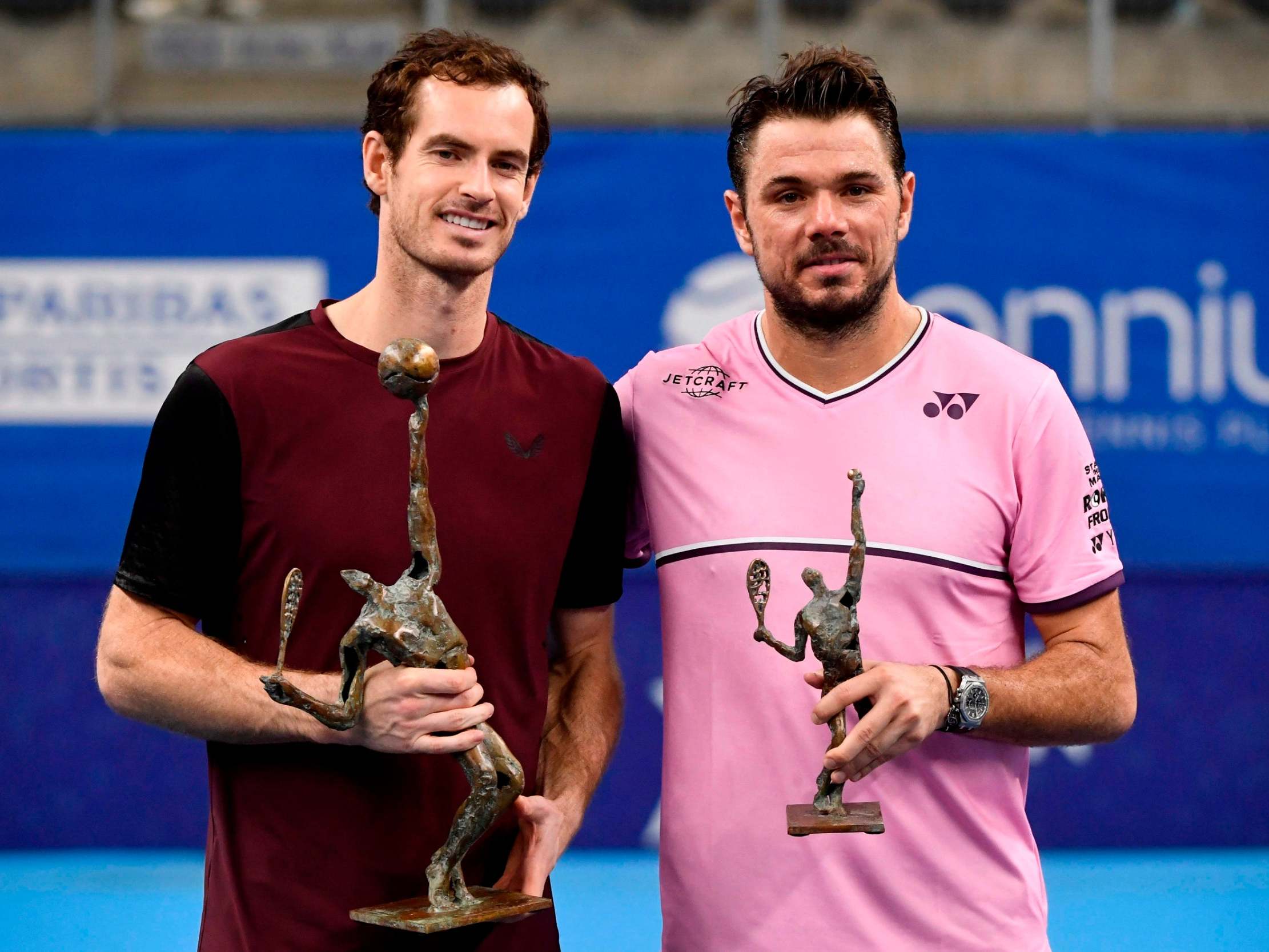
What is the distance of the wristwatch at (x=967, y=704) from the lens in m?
2.14

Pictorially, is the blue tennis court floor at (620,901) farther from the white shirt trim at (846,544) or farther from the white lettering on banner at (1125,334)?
the white shirt trim at (846,544)

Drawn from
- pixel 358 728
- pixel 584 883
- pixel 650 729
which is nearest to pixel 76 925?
pixel 584 883

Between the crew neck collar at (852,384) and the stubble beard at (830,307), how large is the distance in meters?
0.07

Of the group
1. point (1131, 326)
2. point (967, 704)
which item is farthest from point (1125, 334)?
point (967, 704)

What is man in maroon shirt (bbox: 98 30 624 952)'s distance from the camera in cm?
223

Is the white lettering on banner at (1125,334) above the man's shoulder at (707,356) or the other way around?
above

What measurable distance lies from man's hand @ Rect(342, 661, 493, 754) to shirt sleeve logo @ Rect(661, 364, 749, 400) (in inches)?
31.8


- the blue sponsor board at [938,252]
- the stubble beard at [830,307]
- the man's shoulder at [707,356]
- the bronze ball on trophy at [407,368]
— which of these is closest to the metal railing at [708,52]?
the blue sponsor board at [938,252]

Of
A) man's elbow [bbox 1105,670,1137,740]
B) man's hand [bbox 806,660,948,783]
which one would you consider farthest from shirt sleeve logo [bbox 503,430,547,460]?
man's elbow [bbox 1105,670,1137,740]

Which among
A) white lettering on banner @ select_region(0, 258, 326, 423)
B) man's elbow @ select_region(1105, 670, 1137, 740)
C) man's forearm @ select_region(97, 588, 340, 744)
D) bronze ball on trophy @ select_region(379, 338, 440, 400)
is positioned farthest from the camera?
white lettering on banner @ select_region(0, 258, 326, 423)

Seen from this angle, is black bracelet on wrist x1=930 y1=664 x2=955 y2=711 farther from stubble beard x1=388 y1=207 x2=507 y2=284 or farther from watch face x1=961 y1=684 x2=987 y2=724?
stubble beard x1=388 y1=207 x2=507 y2=284

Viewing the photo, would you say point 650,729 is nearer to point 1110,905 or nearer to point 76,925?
point 1110,905

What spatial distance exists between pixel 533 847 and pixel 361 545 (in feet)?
1.80

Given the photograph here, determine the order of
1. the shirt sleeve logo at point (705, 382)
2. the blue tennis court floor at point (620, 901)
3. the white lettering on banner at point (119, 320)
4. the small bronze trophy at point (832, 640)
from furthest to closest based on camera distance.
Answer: the white lettering on banner at point (119, 320), the blue tennis court floor at point (620, 901), the shirt sleeve logo at point (705, 382), the small bronze trophy at point (832, 640)
